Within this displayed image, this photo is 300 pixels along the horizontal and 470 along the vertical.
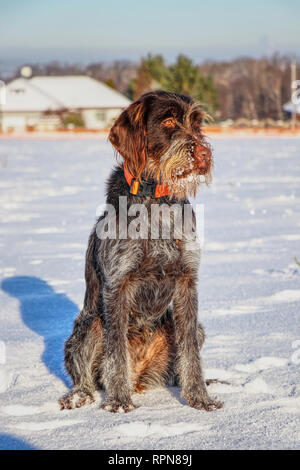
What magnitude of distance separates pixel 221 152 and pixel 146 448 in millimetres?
22697

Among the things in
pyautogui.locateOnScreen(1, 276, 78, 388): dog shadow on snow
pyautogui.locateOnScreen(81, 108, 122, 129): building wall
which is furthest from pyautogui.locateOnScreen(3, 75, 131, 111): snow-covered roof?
pyautogui.locateOnScreen(1, 276, 78, 388): dog shadow on snow

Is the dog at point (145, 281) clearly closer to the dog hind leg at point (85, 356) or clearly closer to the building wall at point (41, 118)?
the dog hind leg at point (85, 356)

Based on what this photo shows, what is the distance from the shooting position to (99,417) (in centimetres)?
345

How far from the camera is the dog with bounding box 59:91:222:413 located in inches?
140

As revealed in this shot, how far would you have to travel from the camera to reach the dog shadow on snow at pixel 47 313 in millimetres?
4441

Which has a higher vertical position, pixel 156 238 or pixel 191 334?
pixel 156 238

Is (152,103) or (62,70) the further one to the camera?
(62,70)

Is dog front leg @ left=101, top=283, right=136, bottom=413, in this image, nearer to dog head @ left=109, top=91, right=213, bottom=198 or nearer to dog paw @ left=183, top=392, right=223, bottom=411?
dog paw @ left=183, top=392, right=223, bottom=411

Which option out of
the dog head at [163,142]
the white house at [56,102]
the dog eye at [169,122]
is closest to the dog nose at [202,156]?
the dog head at [163,142]

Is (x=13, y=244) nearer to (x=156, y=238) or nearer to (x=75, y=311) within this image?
(x=75, y=311)

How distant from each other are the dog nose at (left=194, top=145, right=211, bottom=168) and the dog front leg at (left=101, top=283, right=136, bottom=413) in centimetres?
85

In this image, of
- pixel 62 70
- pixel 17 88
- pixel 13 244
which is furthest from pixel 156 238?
pixel 62 70

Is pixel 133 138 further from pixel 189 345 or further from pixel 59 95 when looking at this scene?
pixel 59 95

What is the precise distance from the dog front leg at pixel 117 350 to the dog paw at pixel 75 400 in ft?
0.48
